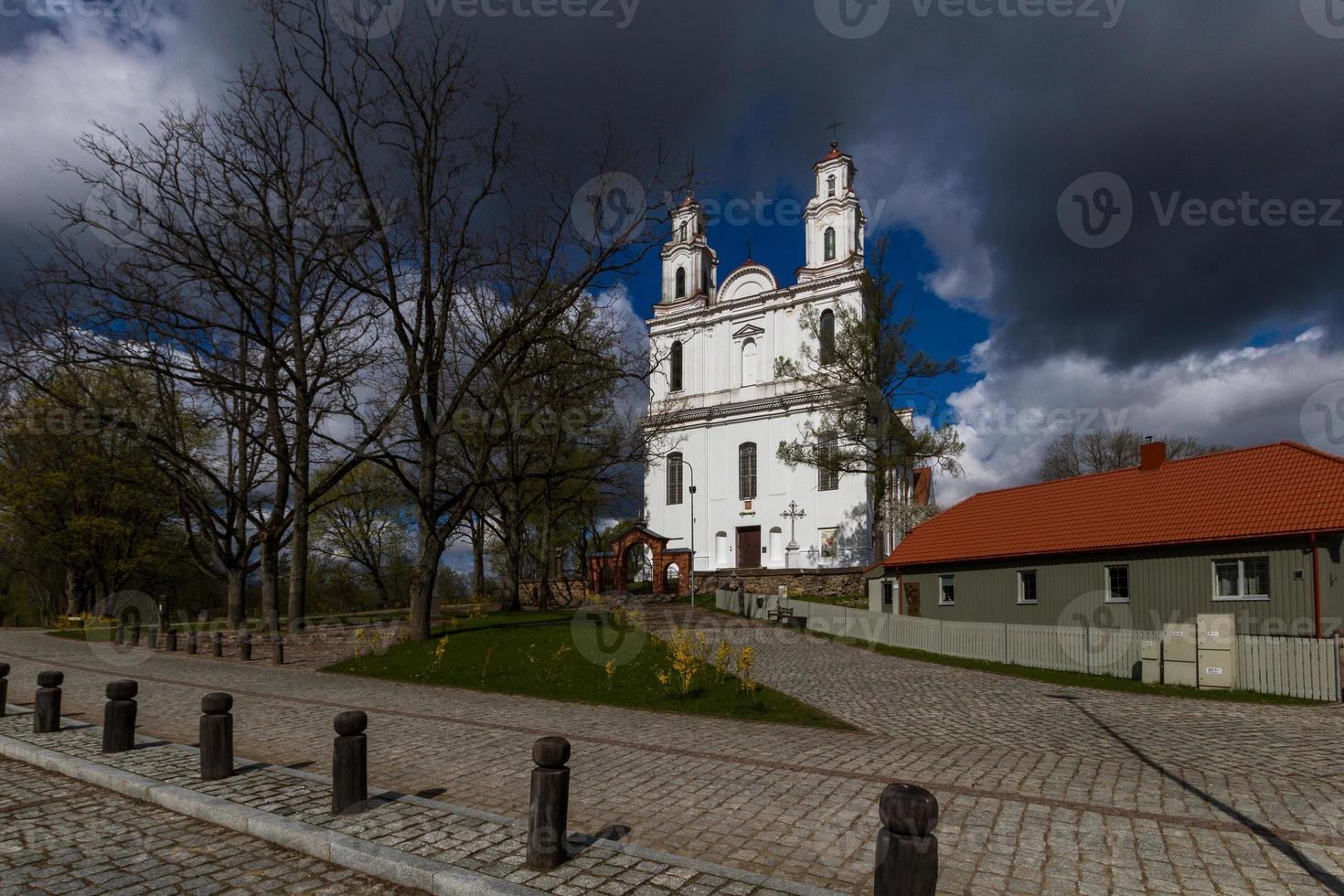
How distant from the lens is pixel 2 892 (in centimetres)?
470

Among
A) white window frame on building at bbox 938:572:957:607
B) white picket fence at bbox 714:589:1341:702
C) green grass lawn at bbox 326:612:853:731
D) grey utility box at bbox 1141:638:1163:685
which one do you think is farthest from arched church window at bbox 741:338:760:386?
grey utility box at bbox 1141:638:1163:685

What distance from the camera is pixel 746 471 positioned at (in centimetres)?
4869

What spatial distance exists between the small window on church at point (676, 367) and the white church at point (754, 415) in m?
0.09

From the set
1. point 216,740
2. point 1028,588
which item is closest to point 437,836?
point 216,740

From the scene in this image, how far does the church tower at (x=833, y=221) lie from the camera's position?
47.6 m

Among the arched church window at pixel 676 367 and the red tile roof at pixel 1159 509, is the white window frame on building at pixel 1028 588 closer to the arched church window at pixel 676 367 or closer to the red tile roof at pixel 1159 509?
the red tile roof at pixel 1159 509

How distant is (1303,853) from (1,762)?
1210cm

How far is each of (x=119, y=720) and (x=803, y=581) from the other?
3451 centimetres

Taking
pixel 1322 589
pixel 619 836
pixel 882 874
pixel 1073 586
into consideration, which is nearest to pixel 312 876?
pixel 619 836

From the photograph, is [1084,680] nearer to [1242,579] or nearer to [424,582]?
[1242,579]

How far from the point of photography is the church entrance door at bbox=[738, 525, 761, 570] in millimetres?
46750

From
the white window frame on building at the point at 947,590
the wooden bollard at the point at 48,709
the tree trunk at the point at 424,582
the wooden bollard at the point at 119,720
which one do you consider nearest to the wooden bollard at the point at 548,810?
the wooden bollard at the point at 119,720

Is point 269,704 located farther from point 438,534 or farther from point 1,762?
point 438,534

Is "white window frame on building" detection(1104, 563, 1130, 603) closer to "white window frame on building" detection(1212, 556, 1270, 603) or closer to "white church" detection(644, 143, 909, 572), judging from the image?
"white window frame on building" detection(1212, 556, 1270, 603)
